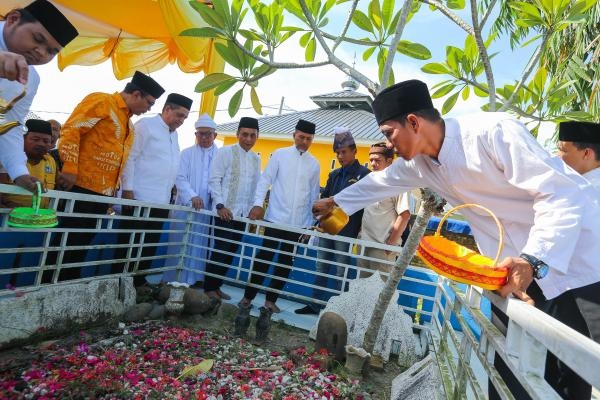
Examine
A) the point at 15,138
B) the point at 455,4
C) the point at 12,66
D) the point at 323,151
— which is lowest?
the point at 15,138

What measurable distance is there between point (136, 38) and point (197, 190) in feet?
9.37

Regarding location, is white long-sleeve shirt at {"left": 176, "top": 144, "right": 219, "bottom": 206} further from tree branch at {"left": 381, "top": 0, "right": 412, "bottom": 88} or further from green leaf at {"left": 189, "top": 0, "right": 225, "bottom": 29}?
tree branch at {"left": 381, "top": 0, "right": 412, "bottom": 88}

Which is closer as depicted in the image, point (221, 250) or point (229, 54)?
point (229, 54)

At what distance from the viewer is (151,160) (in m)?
3.63

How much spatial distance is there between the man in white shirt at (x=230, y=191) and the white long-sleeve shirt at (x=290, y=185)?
24 centimetres

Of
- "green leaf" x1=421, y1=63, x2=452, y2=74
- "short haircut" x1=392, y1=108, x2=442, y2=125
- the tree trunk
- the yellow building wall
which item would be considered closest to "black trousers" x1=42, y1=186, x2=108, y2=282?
the tree trunk

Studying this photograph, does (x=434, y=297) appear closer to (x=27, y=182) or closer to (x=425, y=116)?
(x=425, y=116)

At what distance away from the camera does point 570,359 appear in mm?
710

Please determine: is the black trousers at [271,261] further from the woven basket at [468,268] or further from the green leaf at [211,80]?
the woven basket at [468,268]

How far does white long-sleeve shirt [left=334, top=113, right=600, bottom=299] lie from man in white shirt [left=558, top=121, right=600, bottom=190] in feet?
2.20

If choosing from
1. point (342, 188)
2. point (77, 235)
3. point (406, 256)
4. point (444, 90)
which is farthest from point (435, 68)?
point (77, 235)

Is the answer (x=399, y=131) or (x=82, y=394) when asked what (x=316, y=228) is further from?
(x=82, y=394)

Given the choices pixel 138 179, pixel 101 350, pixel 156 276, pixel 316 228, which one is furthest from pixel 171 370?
pixel 156 276

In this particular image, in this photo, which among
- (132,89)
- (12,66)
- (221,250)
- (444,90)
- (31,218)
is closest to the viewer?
(12,66)
